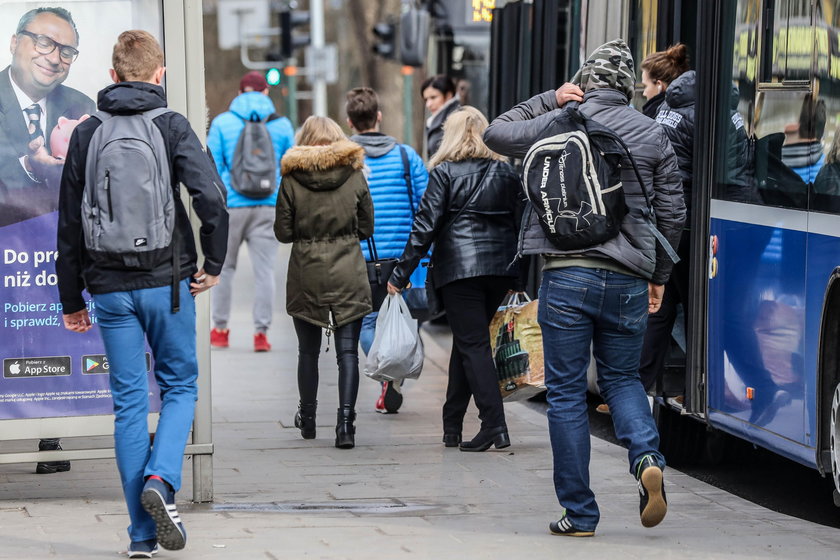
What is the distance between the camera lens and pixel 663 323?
25.2 ft

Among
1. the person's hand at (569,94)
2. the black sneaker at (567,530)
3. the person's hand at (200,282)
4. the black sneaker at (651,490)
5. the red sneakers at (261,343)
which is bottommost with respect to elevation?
the red sneakers at (261,343)

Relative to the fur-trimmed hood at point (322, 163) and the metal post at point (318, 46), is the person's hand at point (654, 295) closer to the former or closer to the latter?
the fur-trimmed hood at point (322, 163)

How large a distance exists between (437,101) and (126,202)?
7124mm

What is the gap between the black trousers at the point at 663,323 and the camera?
7633mm

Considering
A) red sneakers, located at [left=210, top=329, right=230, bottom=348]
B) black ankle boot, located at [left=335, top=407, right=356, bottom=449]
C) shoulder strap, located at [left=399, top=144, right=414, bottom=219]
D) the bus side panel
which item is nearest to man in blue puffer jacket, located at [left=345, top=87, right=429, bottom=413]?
shoulder strap, located at [left=399, top=144, right=414, bottom=219]

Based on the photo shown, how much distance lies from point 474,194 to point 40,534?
290cm

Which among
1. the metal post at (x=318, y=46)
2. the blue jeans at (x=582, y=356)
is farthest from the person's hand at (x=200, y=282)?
the metal post at (x=318, y=46)

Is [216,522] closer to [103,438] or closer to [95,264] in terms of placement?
[95,264]

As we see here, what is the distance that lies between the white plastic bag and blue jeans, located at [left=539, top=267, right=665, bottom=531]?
7.65ft

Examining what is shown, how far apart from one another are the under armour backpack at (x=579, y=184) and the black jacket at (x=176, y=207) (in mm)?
1141

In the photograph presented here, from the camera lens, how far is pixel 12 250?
21.2 ft

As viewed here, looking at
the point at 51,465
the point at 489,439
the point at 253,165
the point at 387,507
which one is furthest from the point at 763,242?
the point at 253,165

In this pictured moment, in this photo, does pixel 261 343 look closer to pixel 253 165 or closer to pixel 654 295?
pixel 253 165

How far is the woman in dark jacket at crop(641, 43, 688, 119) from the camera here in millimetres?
7758
